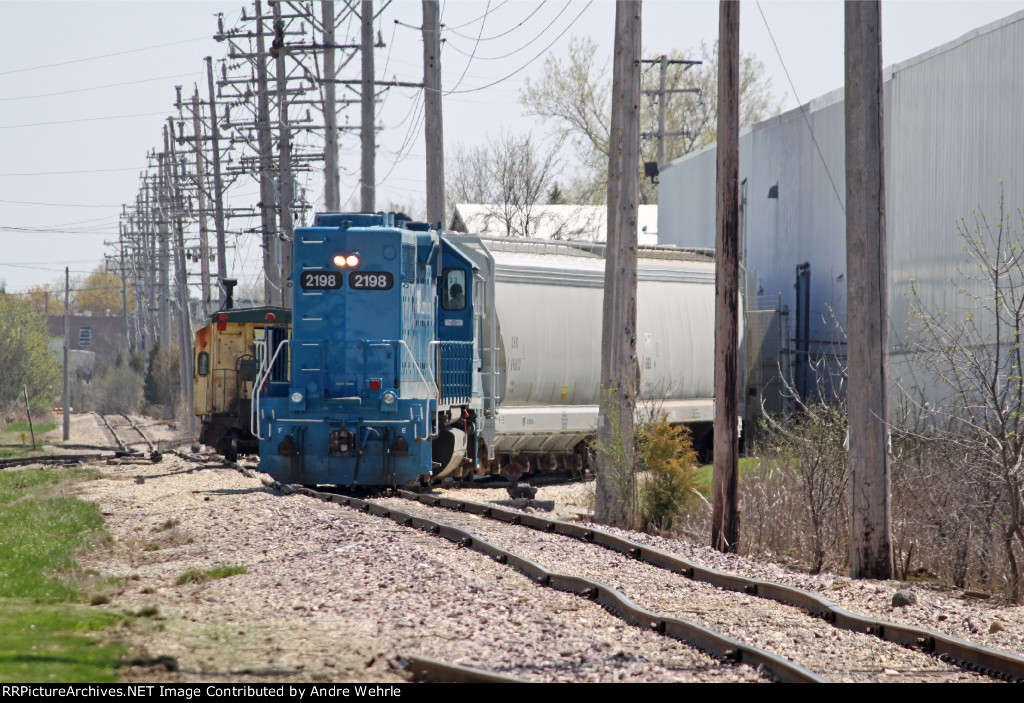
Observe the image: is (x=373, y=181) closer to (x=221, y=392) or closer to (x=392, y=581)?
(x=221, y=392)

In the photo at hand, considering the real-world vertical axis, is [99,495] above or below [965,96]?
below

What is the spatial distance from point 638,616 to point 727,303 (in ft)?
18.6

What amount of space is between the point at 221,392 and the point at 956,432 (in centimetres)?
1810

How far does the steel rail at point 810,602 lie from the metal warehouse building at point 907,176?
8984mm

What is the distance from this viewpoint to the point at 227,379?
25.9m

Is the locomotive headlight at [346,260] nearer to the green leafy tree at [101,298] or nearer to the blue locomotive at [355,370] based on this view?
the blue locomotive at [355,370]

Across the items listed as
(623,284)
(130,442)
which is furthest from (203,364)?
Answer: (130,442)

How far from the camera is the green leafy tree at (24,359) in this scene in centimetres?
5694

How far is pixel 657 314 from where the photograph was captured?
830 inches

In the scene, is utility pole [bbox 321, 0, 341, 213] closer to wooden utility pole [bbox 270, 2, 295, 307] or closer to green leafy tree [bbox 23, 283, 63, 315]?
wooden utility pole [bbox 270, 2, 295, 307]

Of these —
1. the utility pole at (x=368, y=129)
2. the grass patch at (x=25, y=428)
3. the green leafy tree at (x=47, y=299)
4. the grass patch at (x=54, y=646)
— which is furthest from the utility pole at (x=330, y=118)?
the green leafy tree at (x=47, y=299)

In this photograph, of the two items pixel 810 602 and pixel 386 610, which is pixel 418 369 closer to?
Answer: pixel 386 610
